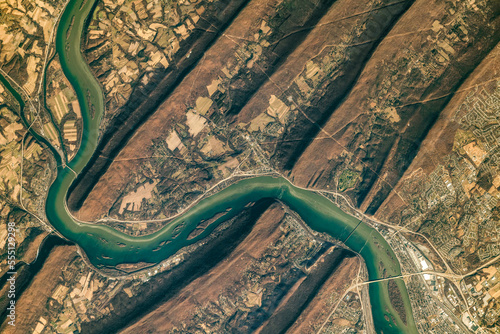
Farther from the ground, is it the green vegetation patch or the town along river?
the green vegetation patch

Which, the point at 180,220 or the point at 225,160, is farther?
the point at 180,220

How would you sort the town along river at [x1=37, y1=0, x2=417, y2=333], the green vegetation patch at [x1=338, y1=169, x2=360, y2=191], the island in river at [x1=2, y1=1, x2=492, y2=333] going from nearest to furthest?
1. the island in river at [x1=2, y1=1, x2=492, y2=333]
2. the green vegetation patch at [x1=338, y1=169, x2=360, y2=191]
3. the town along river at [x1=37, y1=0, x2=417, y2=333]

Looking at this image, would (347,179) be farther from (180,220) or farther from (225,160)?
(180,220)

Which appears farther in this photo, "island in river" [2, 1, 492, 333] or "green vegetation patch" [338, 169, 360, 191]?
"green vegetation patch" [338, 169, 360, 191]

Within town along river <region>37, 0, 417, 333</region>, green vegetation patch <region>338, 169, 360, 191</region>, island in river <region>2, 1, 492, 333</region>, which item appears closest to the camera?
island in river <region>2, 1, 492, 333</region>

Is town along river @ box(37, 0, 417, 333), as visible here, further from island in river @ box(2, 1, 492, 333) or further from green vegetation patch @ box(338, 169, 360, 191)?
green vegetation patch @ box(338, 169, 360, 191)

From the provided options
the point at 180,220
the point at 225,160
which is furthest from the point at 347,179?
the point at 180,220

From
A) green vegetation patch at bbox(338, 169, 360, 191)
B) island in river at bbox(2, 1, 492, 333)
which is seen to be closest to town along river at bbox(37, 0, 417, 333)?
island in river at bbox(2, 1, 492, 333)

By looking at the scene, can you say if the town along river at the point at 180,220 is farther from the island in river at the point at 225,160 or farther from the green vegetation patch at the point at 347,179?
the green vegetation patch at the point at 347,179

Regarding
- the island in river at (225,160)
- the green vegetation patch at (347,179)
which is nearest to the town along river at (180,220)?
the island in river at (225,160)

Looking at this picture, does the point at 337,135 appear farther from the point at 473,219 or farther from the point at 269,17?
the point at 473,219
